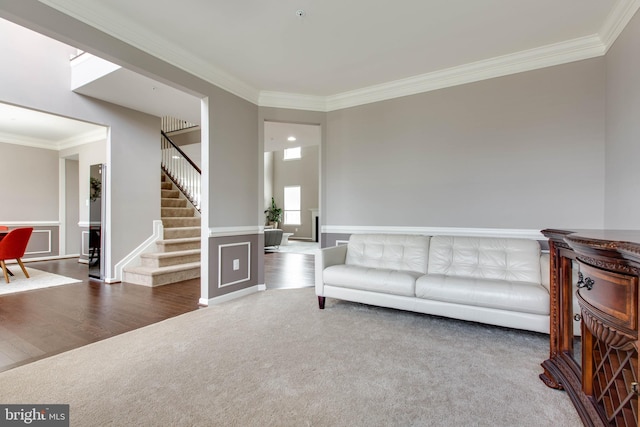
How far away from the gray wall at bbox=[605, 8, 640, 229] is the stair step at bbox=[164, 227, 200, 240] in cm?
597

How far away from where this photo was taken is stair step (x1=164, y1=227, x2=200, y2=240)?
18.1 ft

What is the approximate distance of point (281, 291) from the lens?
405cm

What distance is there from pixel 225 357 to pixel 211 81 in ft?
9.95

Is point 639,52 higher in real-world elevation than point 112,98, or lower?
lower

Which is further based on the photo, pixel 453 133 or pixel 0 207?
pixel 0 207

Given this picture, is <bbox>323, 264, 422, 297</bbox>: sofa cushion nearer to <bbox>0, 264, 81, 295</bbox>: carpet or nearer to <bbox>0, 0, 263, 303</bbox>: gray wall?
<bbox>0, 0, 263, 303</bbox>: gray wall

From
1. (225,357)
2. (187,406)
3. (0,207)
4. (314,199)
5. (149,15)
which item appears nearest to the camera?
(187,406)

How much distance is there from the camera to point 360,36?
114 inches

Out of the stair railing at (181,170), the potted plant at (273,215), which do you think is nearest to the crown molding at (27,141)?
the stair railing at (181,170)

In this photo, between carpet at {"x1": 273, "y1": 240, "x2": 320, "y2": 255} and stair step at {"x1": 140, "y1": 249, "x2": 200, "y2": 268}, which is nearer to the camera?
stair step at {"x1": 140, "y1": 249, "x2": 200, "y2": 268}

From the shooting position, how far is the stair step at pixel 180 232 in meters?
5.52

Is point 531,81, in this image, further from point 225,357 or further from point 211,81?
point 225,357

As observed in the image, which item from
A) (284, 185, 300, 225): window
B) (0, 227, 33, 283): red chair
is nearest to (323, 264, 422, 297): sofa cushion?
(0, 227, 33, 283): red chair

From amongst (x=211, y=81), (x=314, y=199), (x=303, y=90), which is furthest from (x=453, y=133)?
(x=314, y=199)
